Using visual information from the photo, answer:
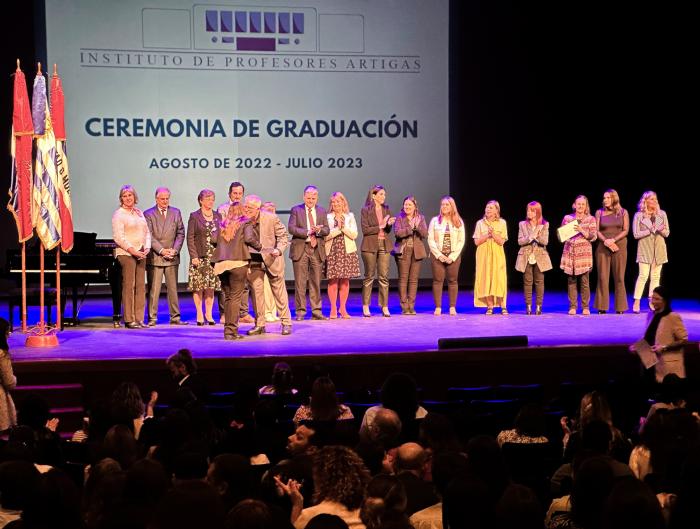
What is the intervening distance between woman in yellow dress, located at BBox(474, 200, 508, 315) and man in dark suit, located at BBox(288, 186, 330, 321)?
1.79 m

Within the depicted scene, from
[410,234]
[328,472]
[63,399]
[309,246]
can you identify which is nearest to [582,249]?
[410,234]

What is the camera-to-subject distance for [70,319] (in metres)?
10.4

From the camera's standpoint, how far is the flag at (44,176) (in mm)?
8680

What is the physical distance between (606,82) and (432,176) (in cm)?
278

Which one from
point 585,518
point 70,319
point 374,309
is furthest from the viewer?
point 374,309

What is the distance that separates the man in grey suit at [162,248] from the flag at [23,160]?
169 centimetres

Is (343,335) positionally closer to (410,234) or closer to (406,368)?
(406,368)

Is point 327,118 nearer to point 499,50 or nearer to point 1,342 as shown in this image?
point 499,50

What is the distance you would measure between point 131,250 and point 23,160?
1568 mm

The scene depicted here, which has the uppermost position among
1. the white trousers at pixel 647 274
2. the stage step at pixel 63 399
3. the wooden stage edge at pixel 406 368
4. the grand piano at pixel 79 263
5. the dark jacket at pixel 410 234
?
the dark jacket at pixel 410 234

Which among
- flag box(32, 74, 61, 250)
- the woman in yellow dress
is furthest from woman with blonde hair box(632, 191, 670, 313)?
flag box(32, 74, 61, 250)

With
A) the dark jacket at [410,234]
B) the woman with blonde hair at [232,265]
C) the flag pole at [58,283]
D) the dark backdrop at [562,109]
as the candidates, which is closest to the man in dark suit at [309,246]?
the dark jacket at [410,234]

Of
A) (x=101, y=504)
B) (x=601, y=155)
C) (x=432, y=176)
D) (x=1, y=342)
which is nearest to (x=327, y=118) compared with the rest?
(x=432, y=176)

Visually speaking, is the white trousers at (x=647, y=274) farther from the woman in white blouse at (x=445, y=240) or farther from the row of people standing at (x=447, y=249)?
the woman in white blouse at (x=445, y=240)
